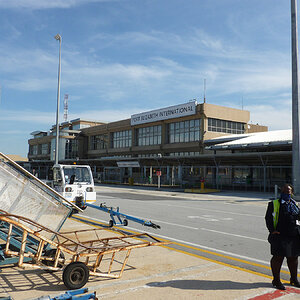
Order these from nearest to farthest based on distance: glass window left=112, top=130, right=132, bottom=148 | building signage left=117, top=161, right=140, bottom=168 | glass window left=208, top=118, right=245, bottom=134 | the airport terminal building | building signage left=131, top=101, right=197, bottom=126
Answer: the airport terminal building → building signage left=117, top=161, right=140, bottom=168 → glass window left=208, top=118, right=245, bottom=134 → building signage left=131, top=101, right=197, bottom=126 → glass window left=112, top=130, right=132, bottom=148

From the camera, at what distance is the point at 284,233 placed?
536 centimetres

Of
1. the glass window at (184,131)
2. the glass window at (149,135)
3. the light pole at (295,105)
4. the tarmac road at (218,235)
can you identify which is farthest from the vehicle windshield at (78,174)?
the glass window at (149,135)

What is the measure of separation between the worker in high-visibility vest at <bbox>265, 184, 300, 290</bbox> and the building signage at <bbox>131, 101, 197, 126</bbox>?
1586 inches

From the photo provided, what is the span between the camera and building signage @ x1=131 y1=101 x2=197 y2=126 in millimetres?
46078

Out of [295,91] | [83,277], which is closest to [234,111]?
[295,91]

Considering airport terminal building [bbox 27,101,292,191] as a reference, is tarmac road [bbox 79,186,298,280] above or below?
below

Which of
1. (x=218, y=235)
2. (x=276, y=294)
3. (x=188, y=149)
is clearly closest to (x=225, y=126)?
(x=188, y=149)

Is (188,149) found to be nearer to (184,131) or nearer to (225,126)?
(184,131)

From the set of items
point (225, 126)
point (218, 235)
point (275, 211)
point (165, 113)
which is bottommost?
point (218, 235)

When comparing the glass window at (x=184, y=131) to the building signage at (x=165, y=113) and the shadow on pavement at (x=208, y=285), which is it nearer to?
the building signage at (x=165, y=113)

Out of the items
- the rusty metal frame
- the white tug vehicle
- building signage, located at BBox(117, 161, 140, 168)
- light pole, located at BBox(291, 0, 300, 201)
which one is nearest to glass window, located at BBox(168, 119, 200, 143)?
building signage, located at BBox(117, 161, 140, 168)

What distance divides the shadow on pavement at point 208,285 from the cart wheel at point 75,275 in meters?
1.04

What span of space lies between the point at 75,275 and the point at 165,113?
45329 millimetres

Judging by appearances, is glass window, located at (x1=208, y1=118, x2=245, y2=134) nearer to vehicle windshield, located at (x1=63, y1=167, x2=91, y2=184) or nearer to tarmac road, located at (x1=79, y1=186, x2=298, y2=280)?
tarmac road, located at (x1=79, y1=186, x2=298, y2=280)
